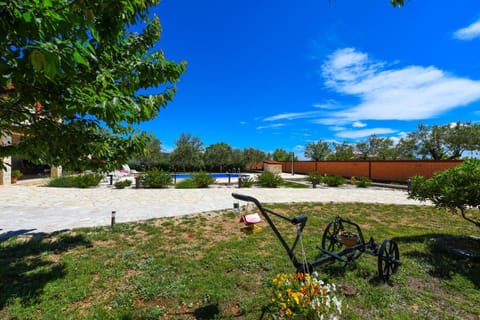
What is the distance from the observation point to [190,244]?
444 cm

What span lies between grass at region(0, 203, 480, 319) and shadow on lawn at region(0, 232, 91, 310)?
1cm

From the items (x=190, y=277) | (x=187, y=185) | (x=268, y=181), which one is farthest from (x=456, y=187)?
(x=187, y=185)

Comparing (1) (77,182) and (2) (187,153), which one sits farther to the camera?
(2) (187,153)

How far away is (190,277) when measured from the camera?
3094mm

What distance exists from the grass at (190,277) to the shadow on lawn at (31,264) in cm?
1

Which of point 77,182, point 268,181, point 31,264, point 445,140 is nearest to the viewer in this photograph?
point 31,264

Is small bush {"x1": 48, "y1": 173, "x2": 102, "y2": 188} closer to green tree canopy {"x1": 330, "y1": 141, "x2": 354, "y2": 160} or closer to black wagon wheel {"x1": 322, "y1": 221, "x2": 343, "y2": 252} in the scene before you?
black wagon wheel {"x1": 322, "y1": 221, "x2": 343, "y2": 252}

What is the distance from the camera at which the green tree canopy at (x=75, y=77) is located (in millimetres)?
1100

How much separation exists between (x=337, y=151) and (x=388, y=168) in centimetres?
2439

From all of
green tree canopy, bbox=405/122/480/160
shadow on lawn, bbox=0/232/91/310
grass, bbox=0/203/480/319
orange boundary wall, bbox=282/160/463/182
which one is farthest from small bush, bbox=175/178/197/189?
green tree canopy, bbox=405/122/480/160

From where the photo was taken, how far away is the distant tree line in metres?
24.3

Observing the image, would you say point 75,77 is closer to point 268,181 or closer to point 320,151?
point 268,181

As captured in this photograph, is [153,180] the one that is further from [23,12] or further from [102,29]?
[23,12]

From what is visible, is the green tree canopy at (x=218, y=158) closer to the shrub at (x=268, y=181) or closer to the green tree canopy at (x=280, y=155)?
the green tree canopy at (x=280, y=155)
